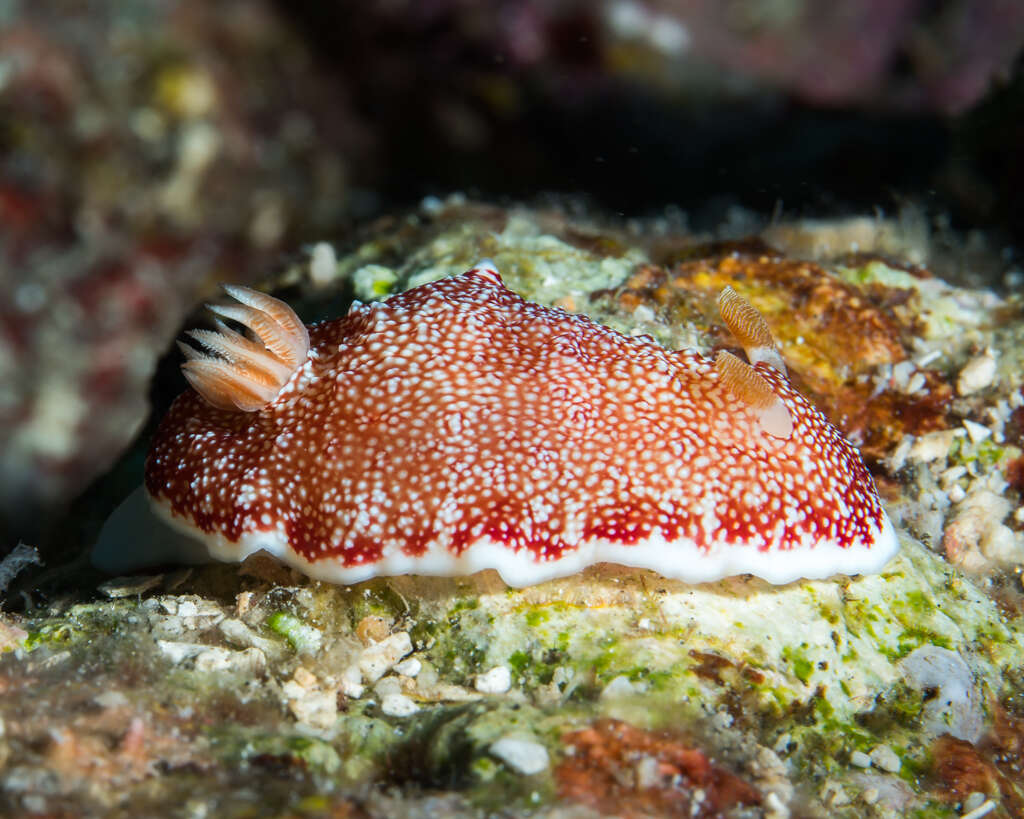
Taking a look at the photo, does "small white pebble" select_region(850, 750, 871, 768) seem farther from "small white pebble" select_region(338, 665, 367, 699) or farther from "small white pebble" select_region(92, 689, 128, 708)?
"small white pebble" select_region(92, 689, 128, 708)

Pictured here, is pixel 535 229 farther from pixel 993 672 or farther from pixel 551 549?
pixel 993 672

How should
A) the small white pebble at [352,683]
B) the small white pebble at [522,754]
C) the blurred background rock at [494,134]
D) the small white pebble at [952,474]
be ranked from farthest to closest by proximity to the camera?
the blurred background rock at [494,134]
the small white pebble at [952,474]
the small white pebble at [352,683]
the small white pebble at [522,754]

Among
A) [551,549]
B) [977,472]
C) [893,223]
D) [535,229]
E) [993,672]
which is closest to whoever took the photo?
[551,549]

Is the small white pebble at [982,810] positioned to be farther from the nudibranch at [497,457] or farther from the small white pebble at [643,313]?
the small white pebble at [643,313]

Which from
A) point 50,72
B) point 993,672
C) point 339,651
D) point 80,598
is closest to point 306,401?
point 339,651

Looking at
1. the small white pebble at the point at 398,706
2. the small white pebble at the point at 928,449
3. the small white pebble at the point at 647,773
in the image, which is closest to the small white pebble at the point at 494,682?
the small white pebble at the point at 398,706

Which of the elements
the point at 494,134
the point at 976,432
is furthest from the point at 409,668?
the point at 494,134

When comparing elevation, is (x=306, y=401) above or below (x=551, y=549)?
above
